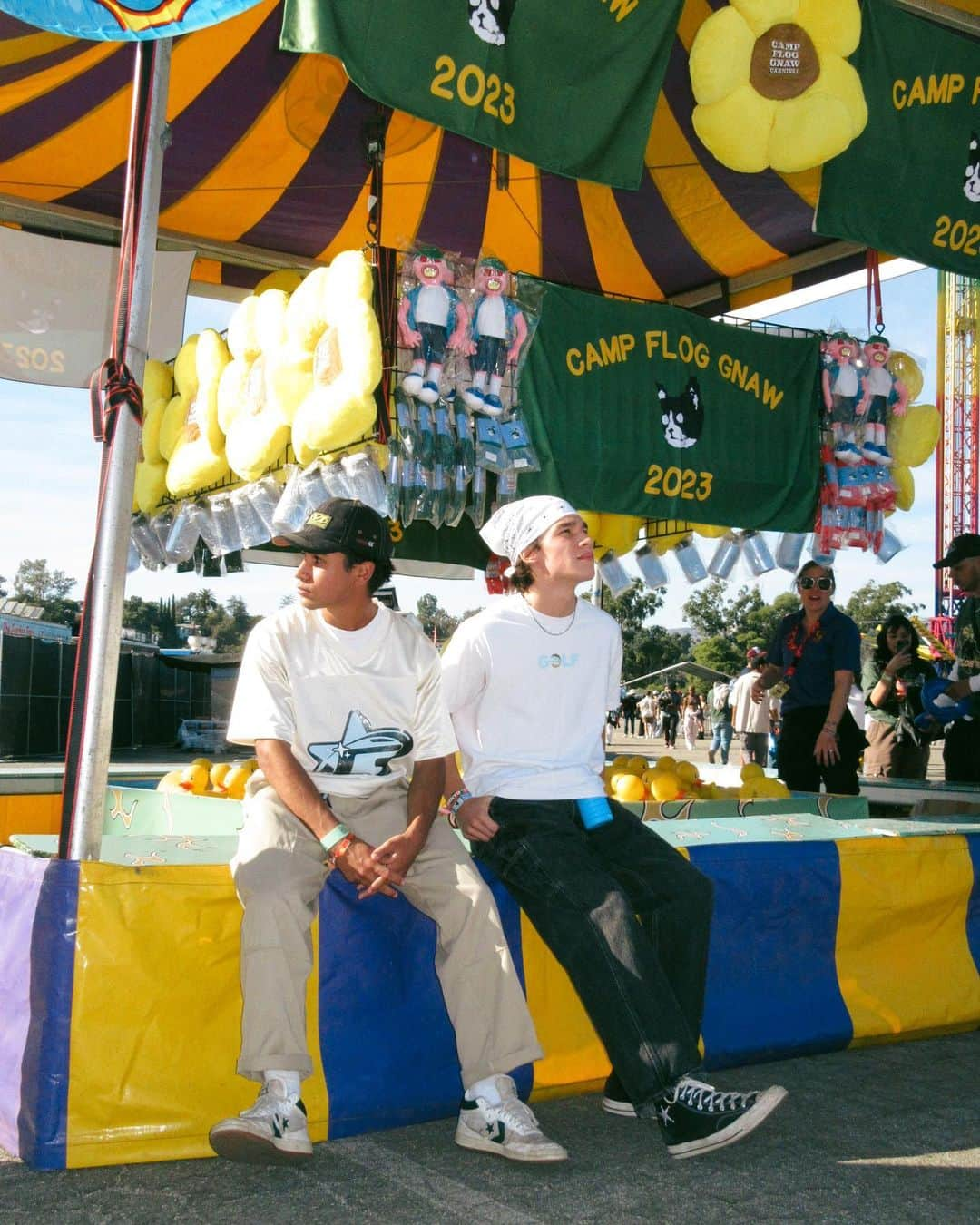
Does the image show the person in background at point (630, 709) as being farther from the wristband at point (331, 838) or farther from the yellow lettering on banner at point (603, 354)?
the wristband at point (331, 838)

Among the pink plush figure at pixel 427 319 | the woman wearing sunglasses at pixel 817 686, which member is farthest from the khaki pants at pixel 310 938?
the woman wearing sunglasses at pixel 817 686

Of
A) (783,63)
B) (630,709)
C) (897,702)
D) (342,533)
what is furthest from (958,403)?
(342,533)

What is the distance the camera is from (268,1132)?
2799 mm

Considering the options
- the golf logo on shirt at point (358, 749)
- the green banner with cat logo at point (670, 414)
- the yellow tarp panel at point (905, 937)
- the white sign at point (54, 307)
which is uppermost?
the white sign at point (54, 307)

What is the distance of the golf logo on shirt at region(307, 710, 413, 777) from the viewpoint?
11.2ft

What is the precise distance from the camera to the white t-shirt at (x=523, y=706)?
11.8 feet

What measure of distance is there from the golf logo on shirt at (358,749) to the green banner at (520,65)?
236 cm

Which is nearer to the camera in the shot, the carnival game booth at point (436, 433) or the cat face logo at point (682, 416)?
the carnival game booth at point (436, 433)

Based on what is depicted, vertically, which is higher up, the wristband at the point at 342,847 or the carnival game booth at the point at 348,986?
the wristband at the point at 342,847

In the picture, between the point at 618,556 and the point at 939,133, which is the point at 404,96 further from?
the point at 618,556

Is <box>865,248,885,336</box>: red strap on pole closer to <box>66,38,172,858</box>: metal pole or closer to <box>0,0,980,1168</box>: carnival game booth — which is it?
<box>0,0,980,1168</box>: carnival game booth

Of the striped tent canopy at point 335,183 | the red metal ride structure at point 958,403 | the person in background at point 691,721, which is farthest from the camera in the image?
the red metal ride structure at point 958,403

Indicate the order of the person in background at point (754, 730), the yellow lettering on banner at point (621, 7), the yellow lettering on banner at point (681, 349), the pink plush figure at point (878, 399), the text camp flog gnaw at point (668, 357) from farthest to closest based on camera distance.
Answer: the person in background at point (754, 730)
the pink plush figure at point (878, 399)
the yellow lettering on banner at point (681, 349)
the text camp flog gnaw at point (668, 357)
the yellow lettering on banner at point (621, 7)

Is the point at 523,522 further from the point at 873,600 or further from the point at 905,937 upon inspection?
the point at 873,600
